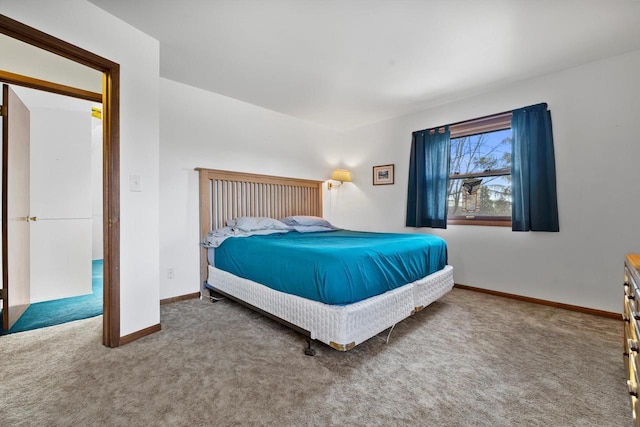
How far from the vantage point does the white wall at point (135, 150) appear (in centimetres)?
196

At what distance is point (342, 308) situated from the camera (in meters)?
1.74

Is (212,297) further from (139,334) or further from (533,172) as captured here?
(533,172)

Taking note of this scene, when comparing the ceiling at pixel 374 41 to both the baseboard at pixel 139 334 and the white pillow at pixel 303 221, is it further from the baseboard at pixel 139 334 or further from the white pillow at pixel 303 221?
the baseboard at pixel 139 334

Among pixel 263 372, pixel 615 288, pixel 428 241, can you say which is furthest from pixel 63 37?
pixel 615 288

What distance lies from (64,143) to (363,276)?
3.76 meters

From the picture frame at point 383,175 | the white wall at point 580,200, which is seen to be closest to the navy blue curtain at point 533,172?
the white wall at point 580,200

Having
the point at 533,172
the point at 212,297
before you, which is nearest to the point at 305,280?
the point at 212,297

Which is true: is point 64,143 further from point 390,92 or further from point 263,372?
point 390,92

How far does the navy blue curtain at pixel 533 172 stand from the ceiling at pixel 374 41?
49 cm

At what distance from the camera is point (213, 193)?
3293mm

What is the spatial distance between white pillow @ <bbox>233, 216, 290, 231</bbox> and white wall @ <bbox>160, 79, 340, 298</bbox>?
0.54m

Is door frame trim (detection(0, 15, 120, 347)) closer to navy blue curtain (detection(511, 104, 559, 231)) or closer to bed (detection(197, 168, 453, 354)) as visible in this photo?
bed (detection(197, 168, 453, 354))

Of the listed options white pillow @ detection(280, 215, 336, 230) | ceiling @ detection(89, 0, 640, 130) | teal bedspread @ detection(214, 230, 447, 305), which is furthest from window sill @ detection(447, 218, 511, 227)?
white pillow @ detection(280, 215, 336, 230)

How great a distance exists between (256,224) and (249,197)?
61 centimetres
